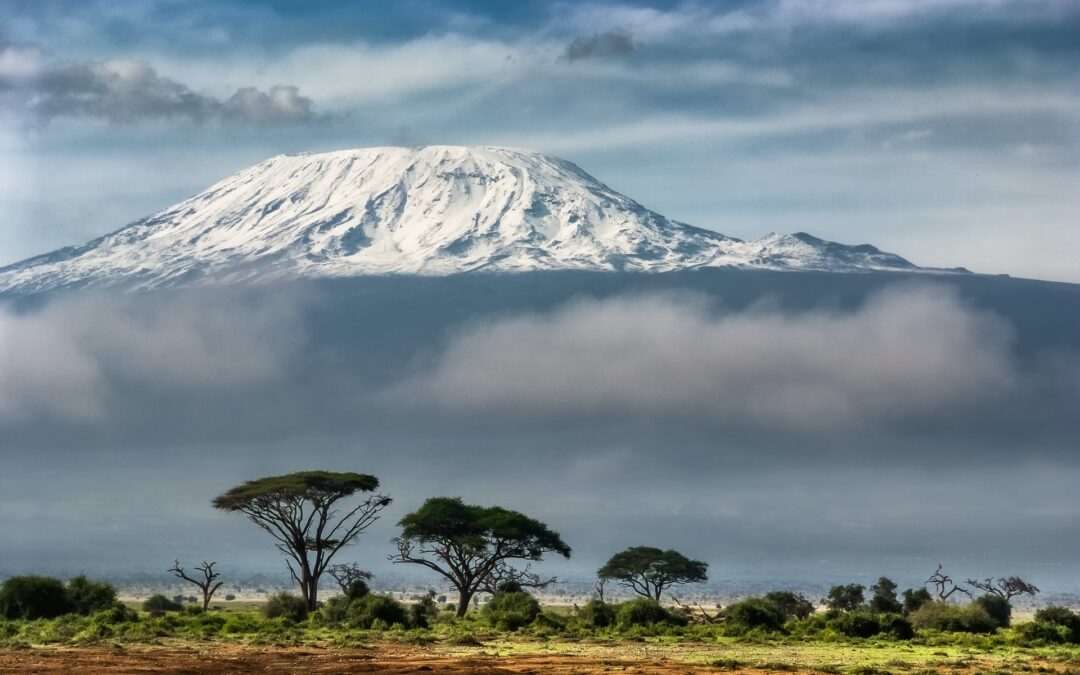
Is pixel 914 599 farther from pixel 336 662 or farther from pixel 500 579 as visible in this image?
pixel 336 662

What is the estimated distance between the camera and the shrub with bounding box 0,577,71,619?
204 ft

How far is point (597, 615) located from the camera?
2377 inches

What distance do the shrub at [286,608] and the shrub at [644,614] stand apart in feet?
52.6

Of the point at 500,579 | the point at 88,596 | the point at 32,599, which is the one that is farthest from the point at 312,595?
the point at 32,599

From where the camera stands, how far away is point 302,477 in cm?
8100

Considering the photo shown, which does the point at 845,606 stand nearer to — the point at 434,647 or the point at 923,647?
the point at 923,647

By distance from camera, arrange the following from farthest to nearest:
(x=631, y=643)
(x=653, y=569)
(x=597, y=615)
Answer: (x=653, y=569)
(x=597, y=615)
(x=631, y=643)

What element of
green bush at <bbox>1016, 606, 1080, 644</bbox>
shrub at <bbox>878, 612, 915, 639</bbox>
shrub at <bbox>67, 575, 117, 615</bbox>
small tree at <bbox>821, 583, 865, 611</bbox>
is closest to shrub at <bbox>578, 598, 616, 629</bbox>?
shrub at <bbox>878, 612, 915, 639</bbox>

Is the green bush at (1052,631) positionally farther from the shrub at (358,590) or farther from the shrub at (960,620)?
the shrub at (358,590)

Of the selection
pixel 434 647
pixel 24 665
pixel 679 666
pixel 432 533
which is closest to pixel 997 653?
pixel 679 666

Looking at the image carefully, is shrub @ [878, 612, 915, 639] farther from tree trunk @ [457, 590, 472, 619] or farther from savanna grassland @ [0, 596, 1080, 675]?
tree trunk @ [457, 590, 472, 619]

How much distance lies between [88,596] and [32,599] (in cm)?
283

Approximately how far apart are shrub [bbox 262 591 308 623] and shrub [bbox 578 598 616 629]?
14.4 meters

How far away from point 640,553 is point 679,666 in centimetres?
6452
